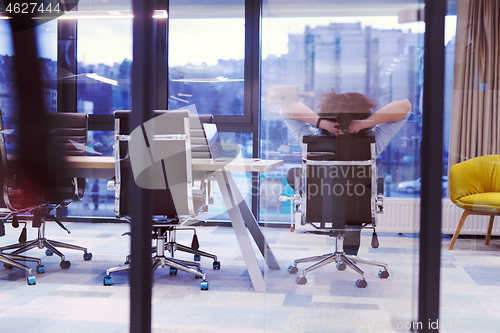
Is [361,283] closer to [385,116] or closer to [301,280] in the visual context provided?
[301,280]

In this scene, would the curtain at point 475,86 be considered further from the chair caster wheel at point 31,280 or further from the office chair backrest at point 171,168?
the chair caster wheel at point 31,280

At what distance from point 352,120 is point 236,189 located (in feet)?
3.11

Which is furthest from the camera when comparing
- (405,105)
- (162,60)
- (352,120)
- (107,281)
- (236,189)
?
(162,60)

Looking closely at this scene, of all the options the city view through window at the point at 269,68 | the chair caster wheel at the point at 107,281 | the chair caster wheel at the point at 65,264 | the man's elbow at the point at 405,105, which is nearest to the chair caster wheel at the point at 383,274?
the man's elbow at the point at 405,105

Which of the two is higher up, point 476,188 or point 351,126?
point 351,126

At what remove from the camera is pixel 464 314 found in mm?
2100

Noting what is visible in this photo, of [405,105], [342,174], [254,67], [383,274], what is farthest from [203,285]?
[254,67]

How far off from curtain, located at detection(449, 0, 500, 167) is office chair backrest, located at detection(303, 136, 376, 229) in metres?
1.90

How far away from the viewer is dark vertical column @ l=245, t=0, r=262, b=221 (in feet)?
14.5

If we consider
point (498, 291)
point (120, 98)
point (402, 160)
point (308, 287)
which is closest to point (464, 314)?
point (498, 291)

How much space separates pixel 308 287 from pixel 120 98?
3.19m

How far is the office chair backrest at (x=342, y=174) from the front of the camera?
8.43ft

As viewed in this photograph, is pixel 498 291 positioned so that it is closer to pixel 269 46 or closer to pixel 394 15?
pixel 394 15

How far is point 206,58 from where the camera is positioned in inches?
180
